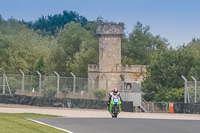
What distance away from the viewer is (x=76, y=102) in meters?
52.7

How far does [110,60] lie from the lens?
86375 mm

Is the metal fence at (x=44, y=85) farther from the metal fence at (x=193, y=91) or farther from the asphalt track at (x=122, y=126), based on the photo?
the asphalt track at (x=122, y=126)

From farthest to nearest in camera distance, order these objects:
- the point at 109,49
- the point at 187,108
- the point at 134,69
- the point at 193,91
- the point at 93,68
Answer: the point at 134,69
the point at 93,68
the point at 109,49
the point at 193,91
the point at 187,108

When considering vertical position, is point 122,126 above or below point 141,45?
below

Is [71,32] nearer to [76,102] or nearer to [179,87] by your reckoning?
[179,87]

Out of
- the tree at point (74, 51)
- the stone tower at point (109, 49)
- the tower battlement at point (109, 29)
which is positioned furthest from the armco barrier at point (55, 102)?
the tree at point (74, 51)

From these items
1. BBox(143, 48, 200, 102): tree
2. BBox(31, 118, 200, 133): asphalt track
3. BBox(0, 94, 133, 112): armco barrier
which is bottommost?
BBox(31, 118, 200, 133): asphalt track

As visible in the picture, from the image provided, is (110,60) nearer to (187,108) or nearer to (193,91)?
(193,91)

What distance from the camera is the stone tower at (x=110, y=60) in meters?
86.3

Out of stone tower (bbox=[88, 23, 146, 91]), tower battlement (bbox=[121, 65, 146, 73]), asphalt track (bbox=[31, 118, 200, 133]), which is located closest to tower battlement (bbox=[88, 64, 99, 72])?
stone tower (bbox=[88, 23, 146, 91])

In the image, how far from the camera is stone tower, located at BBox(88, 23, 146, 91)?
86312 mm

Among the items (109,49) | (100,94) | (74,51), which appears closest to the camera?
(100,94)

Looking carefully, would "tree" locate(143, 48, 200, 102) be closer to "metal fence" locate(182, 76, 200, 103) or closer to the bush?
the bush

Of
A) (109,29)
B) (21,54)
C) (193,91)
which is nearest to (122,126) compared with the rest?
(193,91)
